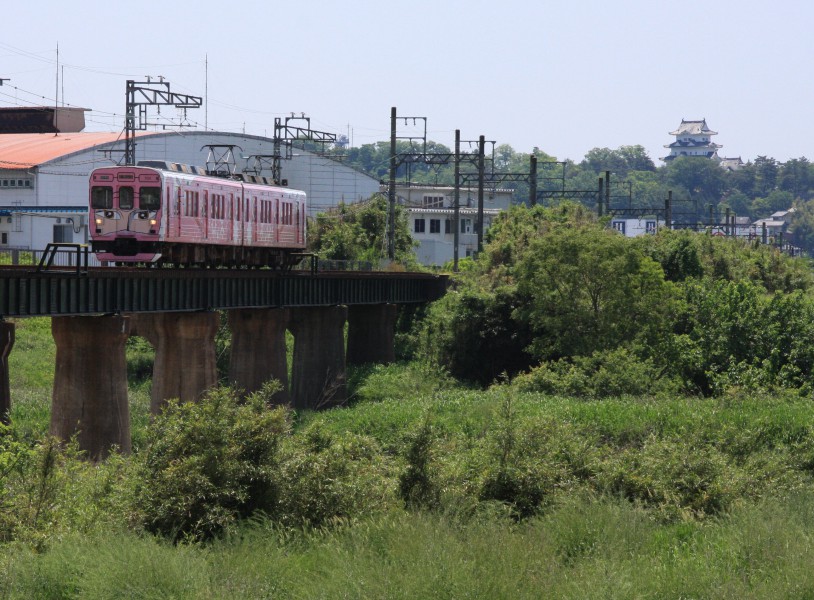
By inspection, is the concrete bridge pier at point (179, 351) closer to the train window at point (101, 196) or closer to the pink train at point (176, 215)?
the pink train at point (176, 215)

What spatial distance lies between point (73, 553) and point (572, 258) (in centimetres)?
3788

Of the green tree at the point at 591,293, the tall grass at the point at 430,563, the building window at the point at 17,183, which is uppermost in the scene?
the building window at the point at 17,183

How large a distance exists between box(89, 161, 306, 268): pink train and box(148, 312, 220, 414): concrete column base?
2.21 m

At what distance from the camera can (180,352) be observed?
44.8m

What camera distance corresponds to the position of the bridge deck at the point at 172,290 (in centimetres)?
3375

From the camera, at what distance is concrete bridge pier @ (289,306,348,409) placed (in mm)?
57375

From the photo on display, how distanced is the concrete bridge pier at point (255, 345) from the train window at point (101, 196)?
1180 centimetres

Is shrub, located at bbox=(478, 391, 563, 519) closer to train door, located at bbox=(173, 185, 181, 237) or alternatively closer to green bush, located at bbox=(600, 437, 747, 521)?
green bush, located at bbox=(600, 437, 747, 521)

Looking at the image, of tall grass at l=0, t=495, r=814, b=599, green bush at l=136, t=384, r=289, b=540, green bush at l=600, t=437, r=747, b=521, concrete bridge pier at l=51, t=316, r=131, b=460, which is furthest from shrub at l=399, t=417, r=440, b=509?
concrete bridge pier at l=51, t=316, r=131, b=460

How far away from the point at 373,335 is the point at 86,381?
2944 cm

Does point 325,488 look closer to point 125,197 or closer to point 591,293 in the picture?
point 125,197

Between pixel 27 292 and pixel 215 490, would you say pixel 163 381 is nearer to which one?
pixel 27 292

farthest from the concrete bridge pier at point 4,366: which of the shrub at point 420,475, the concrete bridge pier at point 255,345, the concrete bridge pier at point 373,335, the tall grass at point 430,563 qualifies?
the concrete bridge pier at point 373,335

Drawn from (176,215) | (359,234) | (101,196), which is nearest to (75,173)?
(359,234)
